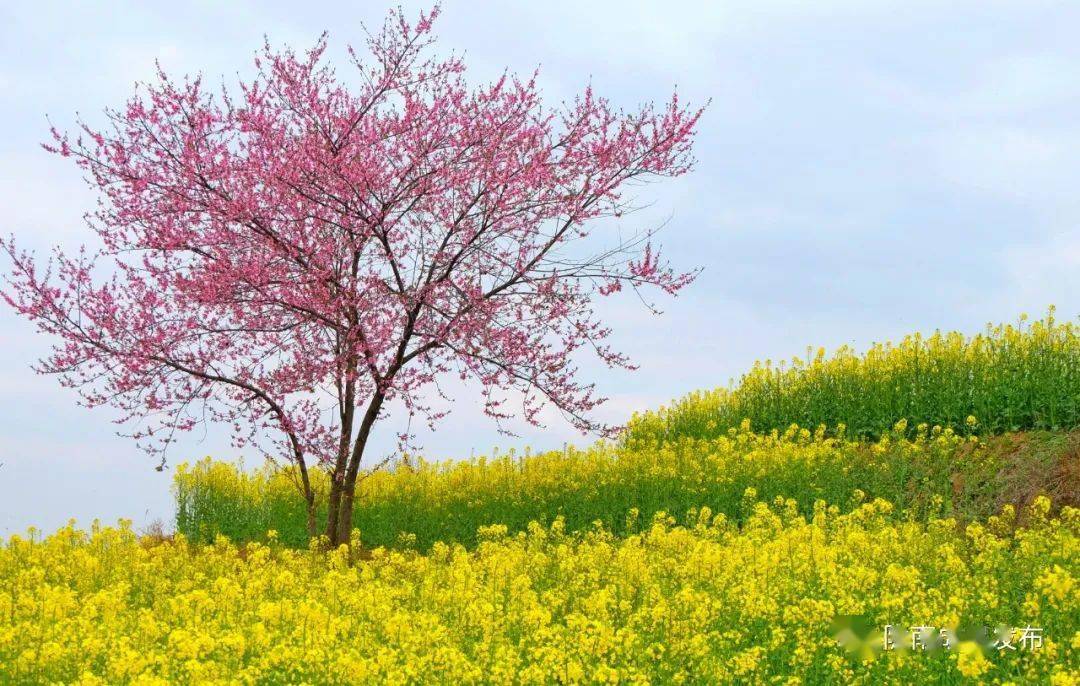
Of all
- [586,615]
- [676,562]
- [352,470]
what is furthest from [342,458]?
[586,615]

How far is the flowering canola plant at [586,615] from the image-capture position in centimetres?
586

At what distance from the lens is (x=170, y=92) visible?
13242mm

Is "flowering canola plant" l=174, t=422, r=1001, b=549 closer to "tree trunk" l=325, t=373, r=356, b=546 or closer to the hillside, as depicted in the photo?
the hillside

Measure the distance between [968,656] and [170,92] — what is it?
11686mm

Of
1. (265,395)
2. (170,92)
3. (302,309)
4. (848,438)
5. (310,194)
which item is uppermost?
(170,92)

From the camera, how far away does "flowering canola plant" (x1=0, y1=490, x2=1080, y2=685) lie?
19.2ft

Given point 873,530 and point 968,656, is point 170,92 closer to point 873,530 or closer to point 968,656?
point 873,530

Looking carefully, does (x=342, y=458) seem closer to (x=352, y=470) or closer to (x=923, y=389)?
(x=352, y=470)

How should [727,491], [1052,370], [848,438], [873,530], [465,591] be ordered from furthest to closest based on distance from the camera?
[848,438]
[1052,370]
[727,491]
[873,530]
[465,591]

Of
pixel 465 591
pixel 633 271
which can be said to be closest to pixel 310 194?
pixel 633 271

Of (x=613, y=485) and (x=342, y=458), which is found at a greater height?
(x=342, y=458)

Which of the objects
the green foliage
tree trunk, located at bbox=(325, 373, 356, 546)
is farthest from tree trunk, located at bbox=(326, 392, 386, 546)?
the green foliage

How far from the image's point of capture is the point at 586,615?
300 inches

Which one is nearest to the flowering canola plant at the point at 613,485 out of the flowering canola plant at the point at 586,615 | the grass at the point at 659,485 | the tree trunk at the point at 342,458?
the grass at the point at 659,485
